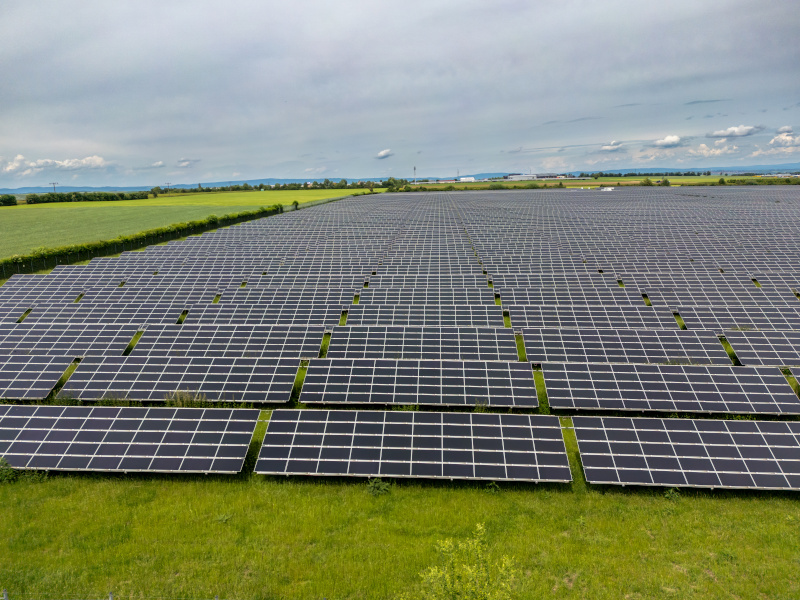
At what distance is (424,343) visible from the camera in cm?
2581

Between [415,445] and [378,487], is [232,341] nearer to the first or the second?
[378,487]

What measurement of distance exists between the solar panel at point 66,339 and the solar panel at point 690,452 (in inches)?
1121

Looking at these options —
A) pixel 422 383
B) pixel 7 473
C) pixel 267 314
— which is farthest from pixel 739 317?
pixel 7 473

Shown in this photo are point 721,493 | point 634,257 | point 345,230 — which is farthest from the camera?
point 345,230

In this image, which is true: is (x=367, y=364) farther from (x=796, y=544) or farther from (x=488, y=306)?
(x=796, y=544)

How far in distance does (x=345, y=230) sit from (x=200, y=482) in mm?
60238

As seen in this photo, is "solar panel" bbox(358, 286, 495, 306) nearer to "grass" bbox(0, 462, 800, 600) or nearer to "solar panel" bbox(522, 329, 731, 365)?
"solar panel" bbox(522, 329, 731, 365)

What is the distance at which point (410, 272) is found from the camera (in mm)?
41812

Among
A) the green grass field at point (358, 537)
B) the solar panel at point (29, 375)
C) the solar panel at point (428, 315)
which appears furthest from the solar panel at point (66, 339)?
the solar panel at point (428, 315)

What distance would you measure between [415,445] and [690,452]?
11669mm

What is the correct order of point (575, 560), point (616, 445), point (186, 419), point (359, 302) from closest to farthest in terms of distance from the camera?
1. point (575, 560)
2. point (616, 445)
3. point (186, 419)
4. point (359, 302)

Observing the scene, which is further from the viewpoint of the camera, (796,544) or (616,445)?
(616,445)

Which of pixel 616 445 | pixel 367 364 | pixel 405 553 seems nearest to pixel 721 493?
pixel 616 445

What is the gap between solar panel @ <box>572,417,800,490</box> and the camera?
16.3 m
